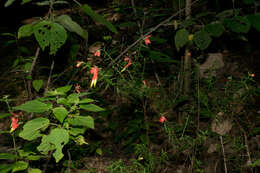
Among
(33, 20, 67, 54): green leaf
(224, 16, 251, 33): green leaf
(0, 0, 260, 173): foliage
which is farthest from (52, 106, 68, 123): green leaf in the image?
(224, 16, 251, 33): green leaf

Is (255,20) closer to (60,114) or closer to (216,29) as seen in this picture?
(216,29)

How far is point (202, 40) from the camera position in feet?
4.49

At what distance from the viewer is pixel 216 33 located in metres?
1.29

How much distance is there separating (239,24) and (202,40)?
0.72ft

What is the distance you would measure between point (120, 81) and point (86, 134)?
0.94m

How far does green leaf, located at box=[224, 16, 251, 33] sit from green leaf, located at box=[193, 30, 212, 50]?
14cm

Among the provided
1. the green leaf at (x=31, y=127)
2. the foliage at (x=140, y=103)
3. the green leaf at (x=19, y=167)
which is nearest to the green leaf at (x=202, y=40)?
the foliage at (x=140, y=103)

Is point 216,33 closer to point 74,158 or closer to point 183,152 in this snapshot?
point 183,152

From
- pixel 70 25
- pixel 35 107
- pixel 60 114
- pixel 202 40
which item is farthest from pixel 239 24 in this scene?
pixel 35 107

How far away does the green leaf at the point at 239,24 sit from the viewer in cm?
126

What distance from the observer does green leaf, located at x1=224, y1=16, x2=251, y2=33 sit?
1.26m

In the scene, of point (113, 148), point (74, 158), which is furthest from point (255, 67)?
point (74, 158)

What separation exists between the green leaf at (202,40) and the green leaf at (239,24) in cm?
14

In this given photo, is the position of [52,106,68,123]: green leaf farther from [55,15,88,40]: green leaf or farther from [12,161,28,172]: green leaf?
[12,161,28,172]: green leaf
